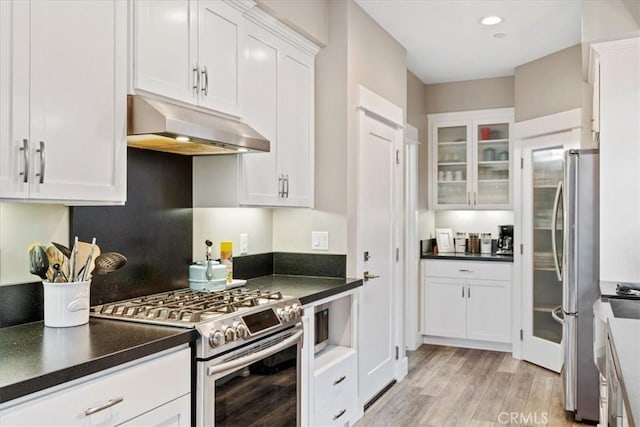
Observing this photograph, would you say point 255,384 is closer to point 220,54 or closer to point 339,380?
point 339,380

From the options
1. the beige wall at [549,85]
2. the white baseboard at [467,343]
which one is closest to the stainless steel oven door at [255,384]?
the white baseboard at [467,343]

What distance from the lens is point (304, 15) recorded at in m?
3.14

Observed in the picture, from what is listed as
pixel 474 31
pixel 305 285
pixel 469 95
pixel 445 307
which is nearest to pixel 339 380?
pixel 305 285

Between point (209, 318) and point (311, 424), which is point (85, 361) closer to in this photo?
point (209, 318)

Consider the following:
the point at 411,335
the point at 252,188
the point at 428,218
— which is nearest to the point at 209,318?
the point at 252,188

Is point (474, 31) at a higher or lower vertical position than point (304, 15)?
higher

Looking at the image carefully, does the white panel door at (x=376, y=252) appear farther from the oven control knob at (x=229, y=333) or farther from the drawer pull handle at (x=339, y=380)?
the oven control knob at (x=229, y=333)

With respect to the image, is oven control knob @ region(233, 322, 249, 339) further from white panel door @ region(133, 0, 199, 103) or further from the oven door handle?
white panel door @ region(133, 0, 199, 103)

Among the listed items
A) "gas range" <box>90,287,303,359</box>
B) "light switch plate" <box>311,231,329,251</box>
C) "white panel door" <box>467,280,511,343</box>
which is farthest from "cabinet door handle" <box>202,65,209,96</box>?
"white panel door" <box>467,280,511,343</box>

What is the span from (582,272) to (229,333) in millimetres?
2366

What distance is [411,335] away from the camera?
5211 mm

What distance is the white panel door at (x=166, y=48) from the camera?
2.05 metres

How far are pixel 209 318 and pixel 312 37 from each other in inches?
78.9

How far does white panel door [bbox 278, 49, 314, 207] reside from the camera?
309 centimetres
